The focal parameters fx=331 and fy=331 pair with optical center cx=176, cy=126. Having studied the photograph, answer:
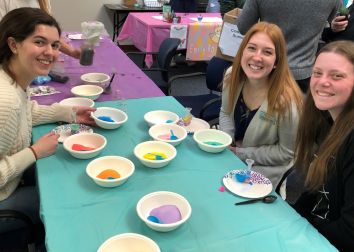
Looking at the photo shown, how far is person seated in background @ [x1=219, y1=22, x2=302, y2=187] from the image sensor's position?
156 cm

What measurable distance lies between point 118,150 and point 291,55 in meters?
1.36

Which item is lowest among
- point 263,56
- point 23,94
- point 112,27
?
point 112,27

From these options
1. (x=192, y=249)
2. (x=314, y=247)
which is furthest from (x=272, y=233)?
(x=192, y=249)

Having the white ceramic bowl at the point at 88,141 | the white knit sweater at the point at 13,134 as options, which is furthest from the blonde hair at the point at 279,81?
the white knit sweater at the point at 13,134

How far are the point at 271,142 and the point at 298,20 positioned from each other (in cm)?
83

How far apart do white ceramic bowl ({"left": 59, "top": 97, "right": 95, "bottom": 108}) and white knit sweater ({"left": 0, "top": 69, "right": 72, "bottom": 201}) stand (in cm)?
26

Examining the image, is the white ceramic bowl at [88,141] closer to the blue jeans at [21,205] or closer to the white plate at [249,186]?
the blue jeans at [21,205]

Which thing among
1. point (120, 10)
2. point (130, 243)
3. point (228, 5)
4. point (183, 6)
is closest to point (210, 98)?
point (130, 243)

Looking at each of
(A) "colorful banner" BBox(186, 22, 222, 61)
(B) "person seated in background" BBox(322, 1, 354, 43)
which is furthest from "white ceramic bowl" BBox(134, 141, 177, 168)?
(A) "colorful banner" BBox(186, 22, 222, 61)

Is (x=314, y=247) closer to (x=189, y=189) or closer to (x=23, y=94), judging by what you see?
(x=189, y=189)

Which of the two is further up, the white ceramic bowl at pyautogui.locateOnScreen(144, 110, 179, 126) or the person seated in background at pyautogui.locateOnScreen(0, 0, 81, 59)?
the person seated in background at pyautogui.locateOnScreen(0, 0, 81, 59)

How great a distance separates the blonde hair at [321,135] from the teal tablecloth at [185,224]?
208mm

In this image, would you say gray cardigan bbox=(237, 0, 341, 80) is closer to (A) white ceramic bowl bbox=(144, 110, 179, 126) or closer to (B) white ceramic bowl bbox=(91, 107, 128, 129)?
(A) white ceramic bowl bbox=(144, 110, 179, 126)

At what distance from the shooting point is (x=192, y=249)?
92 centimetres
